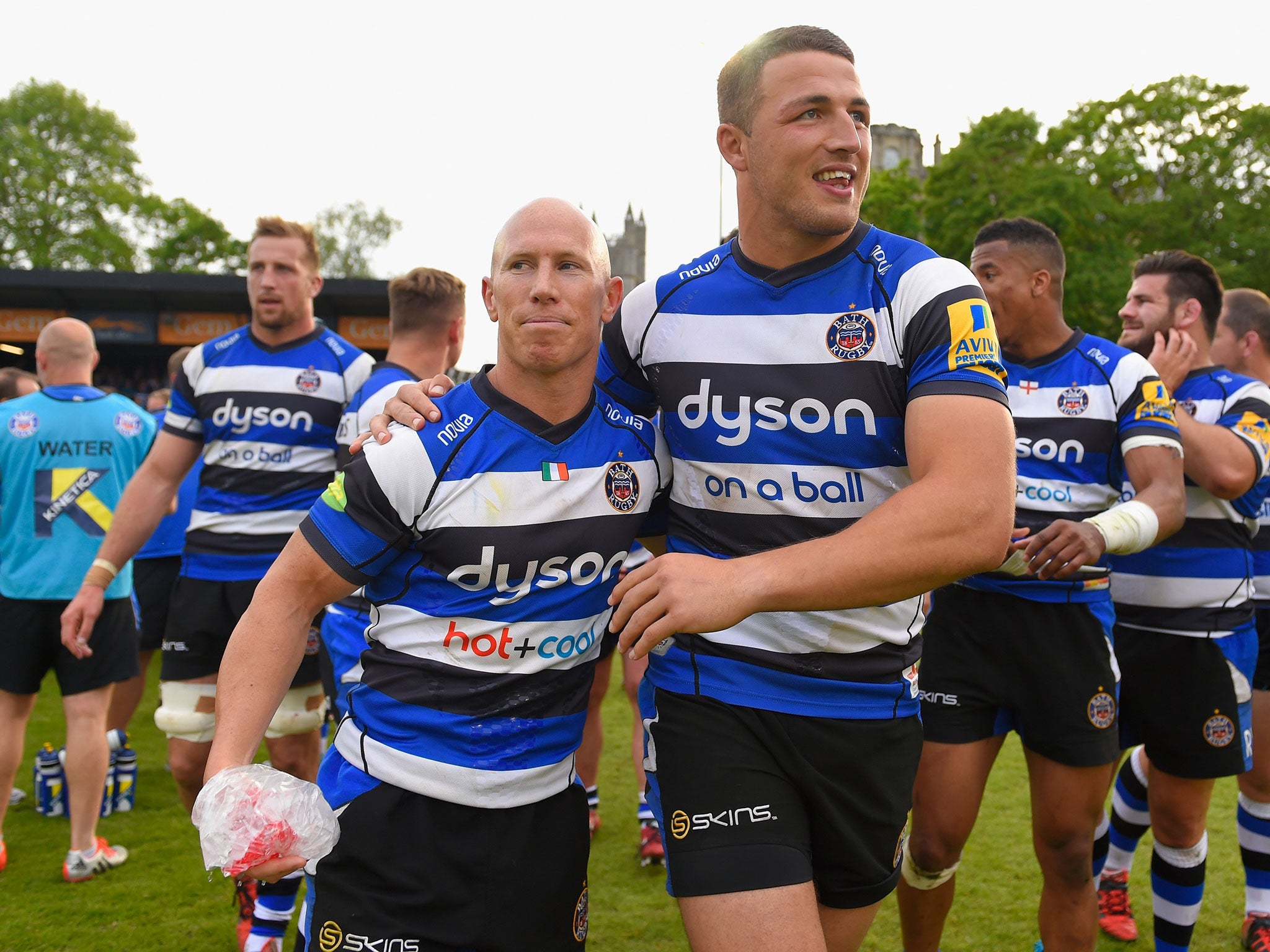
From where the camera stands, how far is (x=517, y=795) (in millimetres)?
2262

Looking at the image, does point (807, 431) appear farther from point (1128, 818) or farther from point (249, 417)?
point (1128, 818)

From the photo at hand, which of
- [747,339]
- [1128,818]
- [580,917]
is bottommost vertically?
[1128,818]

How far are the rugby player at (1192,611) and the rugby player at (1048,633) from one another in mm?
472

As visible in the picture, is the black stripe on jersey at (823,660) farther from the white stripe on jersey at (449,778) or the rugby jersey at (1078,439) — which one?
the rugby jersey at (1078,439)

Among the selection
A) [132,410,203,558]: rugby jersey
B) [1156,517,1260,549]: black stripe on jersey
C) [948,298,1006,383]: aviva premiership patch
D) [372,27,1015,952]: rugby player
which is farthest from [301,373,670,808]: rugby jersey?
[132,410,203,558]: rugby jersey

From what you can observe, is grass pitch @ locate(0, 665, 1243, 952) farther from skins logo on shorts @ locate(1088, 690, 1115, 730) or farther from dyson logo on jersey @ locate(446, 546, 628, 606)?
dyson logo on jersey @ locate(446, 546, 628, 606)

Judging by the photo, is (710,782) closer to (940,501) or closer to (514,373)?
(940,501)

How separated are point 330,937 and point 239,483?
271cm

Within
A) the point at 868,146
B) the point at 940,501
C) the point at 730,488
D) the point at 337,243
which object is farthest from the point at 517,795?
the point at 337,243

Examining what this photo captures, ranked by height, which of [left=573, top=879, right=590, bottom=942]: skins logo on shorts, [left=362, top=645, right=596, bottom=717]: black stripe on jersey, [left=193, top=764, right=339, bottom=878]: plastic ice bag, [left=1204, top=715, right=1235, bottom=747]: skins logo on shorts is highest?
[left=362, top=645, right=596, bottom=717]: black stripe on jersey

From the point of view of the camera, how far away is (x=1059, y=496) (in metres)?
3.53

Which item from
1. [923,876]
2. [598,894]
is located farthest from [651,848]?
[923,876]

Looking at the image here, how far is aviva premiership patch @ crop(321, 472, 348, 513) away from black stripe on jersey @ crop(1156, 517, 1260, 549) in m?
3.45

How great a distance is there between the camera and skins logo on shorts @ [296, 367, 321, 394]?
4.42m
